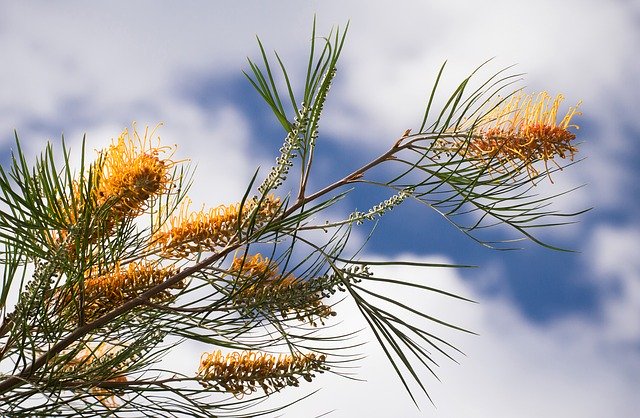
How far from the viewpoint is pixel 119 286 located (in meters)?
1.13

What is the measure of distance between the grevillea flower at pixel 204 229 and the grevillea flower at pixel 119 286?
3 centimetres

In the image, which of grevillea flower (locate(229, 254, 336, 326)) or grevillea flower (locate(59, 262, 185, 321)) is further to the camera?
grevillea flower (locate(59, 262, 185, 321))

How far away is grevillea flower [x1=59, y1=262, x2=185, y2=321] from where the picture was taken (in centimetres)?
112

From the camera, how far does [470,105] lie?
1.02 metres

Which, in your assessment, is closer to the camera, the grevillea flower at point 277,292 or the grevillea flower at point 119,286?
the grevillea flower at point 277,292

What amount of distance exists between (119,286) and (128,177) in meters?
0.18

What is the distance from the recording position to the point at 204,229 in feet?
3.57

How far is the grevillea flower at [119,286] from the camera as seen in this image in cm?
112

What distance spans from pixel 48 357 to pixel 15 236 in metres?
0.17

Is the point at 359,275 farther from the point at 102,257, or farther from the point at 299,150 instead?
the point at 102,257

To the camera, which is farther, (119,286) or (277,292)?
(119,286)

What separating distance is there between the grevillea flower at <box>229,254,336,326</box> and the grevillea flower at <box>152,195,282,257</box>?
52 millimetres

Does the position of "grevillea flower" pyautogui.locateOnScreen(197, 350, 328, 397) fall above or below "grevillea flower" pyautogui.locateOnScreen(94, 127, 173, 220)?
below

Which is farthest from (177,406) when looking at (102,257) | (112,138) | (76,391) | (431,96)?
(431,96)
